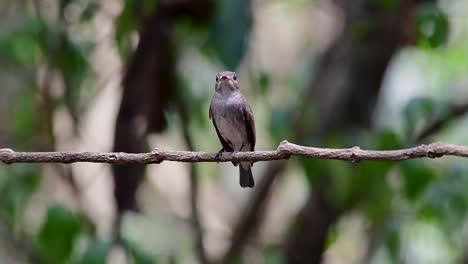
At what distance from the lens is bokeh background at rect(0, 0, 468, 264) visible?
4512 millimetres

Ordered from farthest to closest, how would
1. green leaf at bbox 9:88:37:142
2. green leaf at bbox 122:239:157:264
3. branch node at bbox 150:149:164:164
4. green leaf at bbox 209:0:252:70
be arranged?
green leaf at bbox 9:88:37:142 < green leaf at bbox 122:239:157:264 < green leaf at bbox 209:0:252:70 < branch node at bbox 150:149:164:164

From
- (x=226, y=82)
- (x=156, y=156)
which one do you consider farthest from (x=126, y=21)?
(x=156, y=156)

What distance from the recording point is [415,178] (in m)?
4.47

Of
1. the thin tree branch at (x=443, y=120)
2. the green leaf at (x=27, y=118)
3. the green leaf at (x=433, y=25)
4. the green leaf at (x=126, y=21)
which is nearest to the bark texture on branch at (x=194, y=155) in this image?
the green leaf at (x=433, y=25)

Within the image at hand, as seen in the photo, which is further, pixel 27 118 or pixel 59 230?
pixel 27 118

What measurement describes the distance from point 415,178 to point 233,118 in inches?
40.5

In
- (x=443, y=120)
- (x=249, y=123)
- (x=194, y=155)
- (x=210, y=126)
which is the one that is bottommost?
(x=194, y=155)

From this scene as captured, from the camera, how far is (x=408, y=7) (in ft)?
17.7

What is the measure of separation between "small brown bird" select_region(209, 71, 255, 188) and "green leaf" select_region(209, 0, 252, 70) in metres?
0.69

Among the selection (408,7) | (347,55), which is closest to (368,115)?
(347,55)

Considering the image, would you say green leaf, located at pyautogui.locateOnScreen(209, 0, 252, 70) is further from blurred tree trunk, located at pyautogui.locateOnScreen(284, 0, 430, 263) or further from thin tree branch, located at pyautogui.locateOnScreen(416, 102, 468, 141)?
thin tree branch, located at pyautogui.locateOnScreen(416, 102, 468, 141)

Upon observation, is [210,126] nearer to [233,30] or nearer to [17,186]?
[17,186]

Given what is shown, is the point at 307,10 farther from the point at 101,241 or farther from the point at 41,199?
the point at 101,241

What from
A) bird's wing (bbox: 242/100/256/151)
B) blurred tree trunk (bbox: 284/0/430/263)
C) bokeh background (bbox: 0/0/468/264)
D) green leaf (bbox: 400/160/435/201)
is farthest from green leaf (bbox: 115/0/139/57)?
green leaf (bbox: 400/160/435/201)
